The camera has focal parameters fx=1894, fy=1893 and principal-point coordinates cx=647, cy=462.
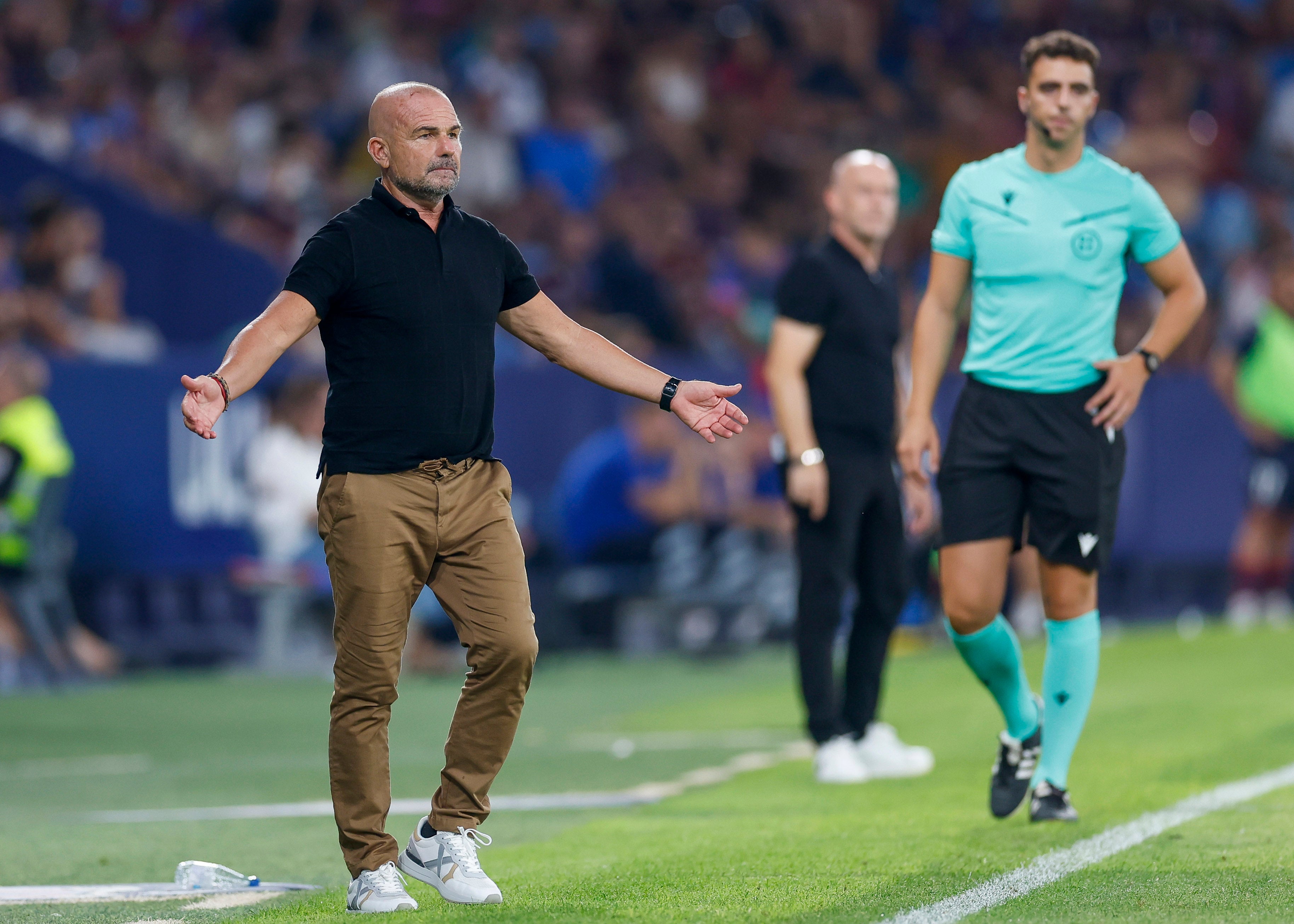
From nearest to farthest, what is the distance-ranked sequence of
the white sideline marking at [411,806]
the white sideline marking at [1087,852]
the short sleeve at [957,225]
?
1. the white sideline marking at [1087,852]
2. the short sleeve at [957,225]
3. the white sideline marking at [411,806]

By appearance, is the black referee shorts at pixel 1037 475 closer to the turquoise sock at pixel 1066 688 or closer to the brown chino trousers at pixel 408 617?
the turquoise sock at pixel 1066 688

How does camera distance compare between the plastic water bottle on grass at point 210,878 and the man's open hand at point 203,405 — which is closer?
the man's open hand at point 203,405

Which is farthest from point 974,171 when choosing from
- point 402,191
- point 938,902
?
point 938,902

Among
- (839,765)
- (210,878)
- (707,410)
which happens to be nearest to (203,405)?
(707,410)

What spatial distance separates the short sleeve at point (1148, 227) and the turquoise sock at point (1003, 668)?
1244 mm

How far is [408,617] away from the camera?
4.68 m

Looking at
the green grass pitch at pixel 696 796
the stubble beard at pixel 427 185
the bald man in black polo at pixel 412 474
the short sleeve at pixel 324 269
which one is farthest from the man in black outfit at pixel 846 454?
the short sleeve at pixel 324 269

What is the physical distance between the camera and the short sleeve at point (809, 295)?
299 inches

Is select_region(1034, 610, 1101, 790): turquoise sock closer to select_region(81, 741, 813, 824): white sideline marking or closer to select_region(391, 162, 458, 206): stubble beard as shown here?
select_region(81, 741, 813, 824): white sideline marking

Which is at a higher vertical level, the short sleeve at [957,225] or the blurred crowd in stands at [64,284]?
the blurred crowd in stands at [64,284]

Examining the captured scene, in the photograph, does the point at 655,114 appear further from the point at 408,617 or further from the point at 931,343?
the point at 408,617

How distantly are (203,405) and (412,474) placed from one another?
24.5 inches

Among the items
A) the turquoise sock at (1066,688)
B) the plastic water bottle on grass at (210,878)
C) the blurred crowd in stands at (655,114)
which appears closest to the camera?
the plastic water bottle on grass at (210,878)

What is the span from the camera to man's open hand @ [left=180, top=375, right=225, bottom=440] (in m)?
4.30
